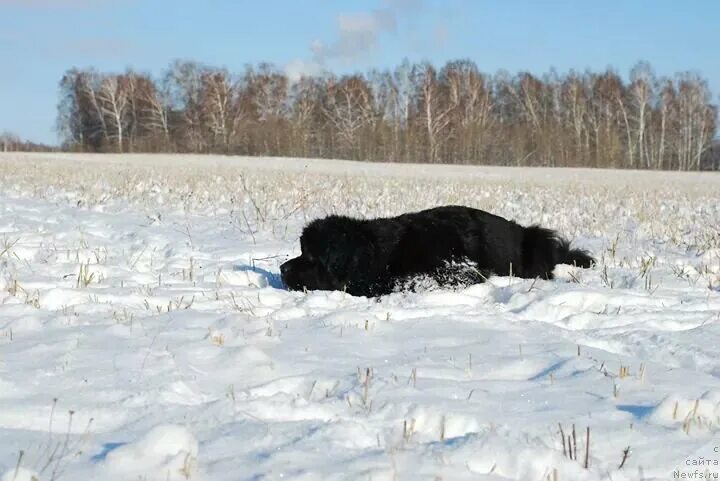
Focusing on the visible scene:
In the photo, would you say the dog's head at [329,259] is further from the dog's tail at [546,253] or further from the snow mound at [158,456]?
the snow mound at [158,456]

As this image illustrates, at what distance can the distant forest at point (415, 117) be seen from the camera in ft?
172

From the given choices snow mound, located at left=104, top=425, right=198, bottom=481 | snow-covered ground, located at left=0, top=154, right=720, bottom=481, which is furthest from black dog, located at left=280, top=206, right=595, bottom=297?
snow mound, located at left=104, top=425, right=198, bottom=481

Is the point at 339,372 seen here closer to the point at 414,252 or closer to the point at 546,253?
the point at 414,252

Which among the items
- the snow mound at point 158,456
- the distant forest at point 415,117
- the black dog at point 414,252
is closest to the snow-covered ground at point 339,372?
the snow mound at point 158,456

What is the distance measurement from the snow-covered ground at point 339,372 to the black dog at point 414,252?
0.28 m

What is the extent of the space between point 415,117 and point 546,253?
51301mm

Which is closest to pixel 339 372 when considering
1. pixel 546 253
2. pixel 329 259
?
pixel 329 259

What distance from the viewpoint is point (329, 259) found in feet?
17.0

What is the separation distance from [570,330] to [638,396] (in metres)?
1.10

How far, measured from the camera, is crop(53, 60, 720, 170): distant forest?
52.3 meters

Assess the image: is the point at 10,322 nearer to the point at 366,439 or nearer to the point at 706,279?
the point at 366,439

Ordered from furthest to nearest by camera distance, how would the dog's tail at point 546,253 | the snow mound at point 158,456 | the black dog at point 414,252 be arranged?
the dog's tail at point 546,253 → the black dog at point 414,252 → the snow mound at point 158,456

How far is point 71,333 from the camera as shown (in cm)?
341

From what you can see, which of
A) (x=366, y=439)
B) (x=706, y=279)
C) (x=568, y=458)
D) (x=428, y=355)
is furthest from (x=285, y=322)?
(x=706, y=279)
